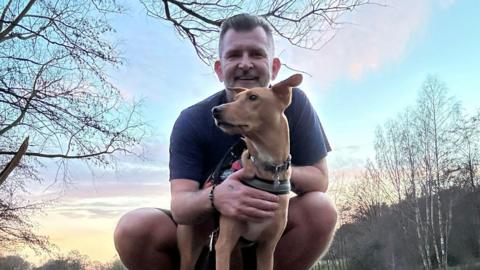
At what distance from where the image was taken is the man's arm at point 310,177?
2416 millimetres

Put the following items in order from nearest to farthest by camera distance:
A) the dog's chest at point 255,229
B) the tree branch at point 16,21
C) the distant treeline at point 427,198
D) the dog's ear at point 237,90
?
the dog's chest at point 255,229 → the dog's ear at point 237,90 → the tree branch at point 16,21 → the distant treeline at point 427,198

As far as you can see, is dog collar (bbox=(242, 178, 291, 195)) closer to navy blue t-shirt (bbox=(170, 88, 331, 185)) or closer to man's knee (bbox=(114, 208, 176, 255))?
navy blue t-shirt (bbox=(170, 88, 331, 185))

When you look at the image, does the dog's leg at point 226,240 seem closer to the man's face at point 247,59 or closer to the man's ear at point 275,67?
the man's face at point 247,59

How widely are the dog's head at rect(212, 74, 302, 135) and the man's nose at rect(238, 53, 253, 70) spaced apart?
9.9 inches

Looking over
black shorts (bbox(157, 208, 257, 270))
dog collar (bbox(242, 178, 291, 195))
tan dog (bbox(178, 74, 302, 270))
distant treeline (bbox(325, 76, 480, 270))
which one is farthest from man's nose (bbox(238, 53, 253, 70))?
distant treeline (bbox(325, 76, 480, 270))

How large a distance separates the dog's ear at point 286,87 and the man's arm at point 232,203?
41cm

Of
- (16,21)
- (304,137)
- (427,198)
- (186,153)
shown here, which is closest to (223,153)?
(186,153)

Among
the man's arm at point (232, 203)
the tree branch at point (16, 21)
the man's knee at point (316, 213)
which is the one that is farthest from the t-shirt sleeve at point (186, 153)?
the tree branch at point (16, 21)

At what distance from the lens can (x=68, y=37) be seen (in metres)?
7.55

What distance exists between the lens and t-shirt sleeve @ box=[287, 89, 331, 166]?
2.56 metres

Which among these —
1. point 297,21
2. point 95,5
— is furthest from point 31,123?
point 297,21

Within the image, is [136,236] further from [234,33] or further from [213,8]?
[213,8]

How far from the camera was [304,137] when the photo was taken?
2555mm

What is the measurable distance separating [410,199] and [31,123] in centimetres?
2246
